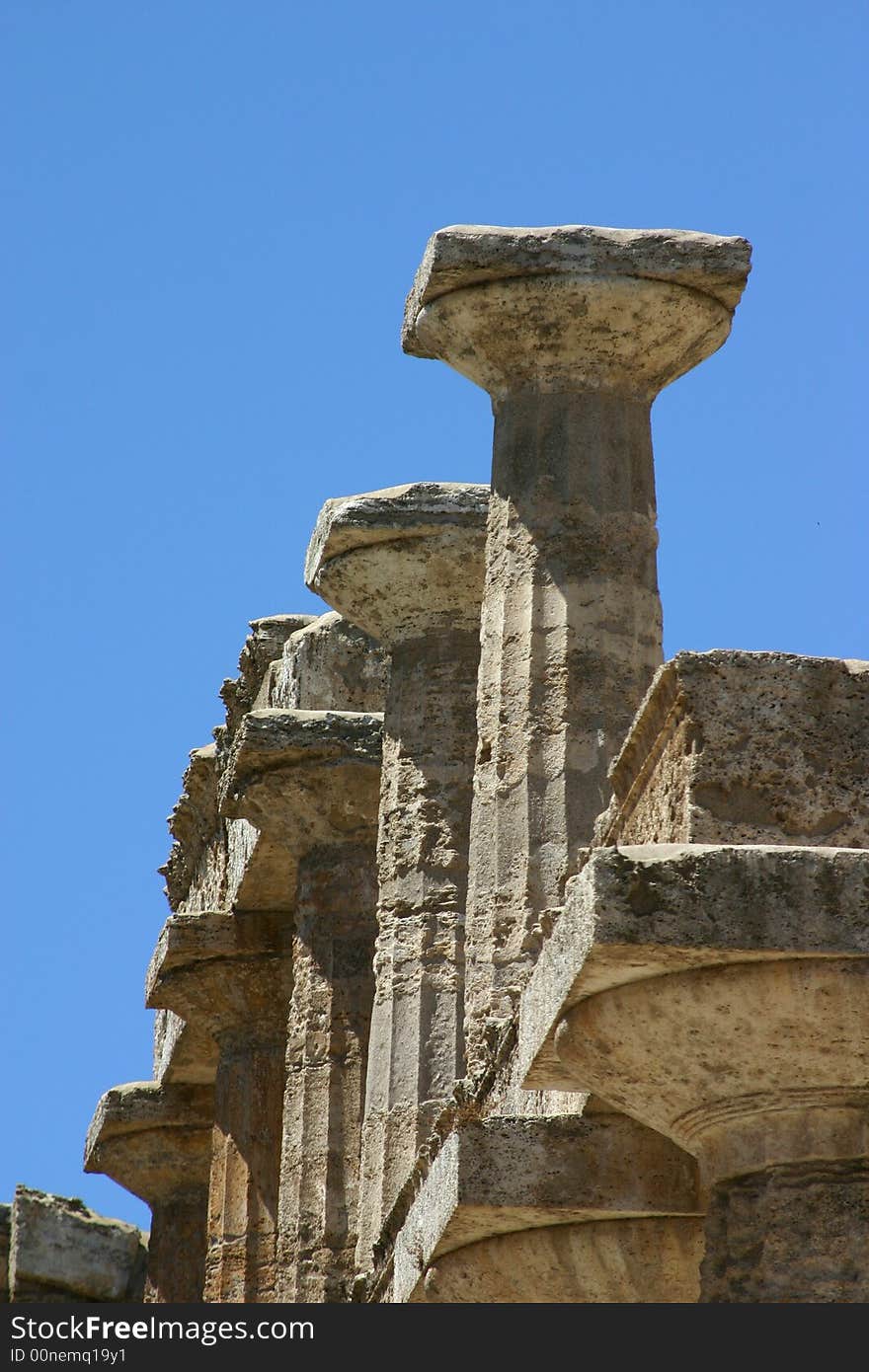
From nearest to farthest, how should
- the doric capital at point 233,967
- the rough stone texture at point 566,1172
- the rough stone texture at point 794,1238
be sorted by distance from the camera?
1. the rough stone texture at point 794,1238
2. the rough stone texture at point 566,1172
3. the doric capital at point 233,967

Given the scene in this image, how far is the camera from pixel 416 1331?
8695 mm

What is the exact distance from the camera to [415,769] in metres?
16.9

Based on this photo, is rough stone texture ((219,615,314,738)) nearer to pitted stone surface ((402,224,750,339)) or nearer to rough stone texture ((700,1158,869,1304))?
pitted stone surface ((402,224,750,339))

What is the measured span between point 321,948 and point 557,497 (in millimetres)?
5127

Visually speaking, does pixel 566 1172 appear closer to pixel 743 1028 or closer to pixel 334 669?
pixel 743 1028

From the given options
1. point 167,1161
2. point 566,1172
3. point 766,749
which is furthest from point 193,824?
point 766,749

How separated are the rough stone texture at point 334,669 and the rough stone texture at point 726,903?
11051 mm

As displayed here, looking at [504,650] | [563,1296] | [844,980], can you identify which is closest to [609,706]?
[504,650]

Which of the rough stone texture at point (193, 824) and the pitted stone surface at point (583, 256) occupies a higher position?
the rough stone texture at point (193, 824)

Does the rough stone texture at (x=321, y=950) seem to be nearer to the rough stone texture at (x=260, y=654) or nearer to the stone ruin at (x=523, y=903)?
the stone ruin at (x=523, y=903)

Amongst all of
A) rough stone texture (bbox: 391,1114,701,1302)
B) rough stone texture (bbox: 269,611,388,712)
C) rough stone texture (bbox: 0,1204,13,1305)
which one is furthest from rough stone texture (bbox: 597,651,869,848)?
rough stone texture (bbox: 0,1204,13,1305)

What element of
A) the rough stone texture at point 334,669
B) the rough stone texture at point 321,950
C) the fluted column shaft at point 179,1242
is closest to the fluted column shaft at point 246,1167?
the rough stone texture at point 321,950

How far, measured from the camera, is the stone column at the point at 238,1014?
20.0 metres

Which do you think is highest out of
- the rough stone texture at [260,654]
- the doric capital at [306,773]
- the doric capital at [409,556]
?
the rough stone texture at [260,654]
